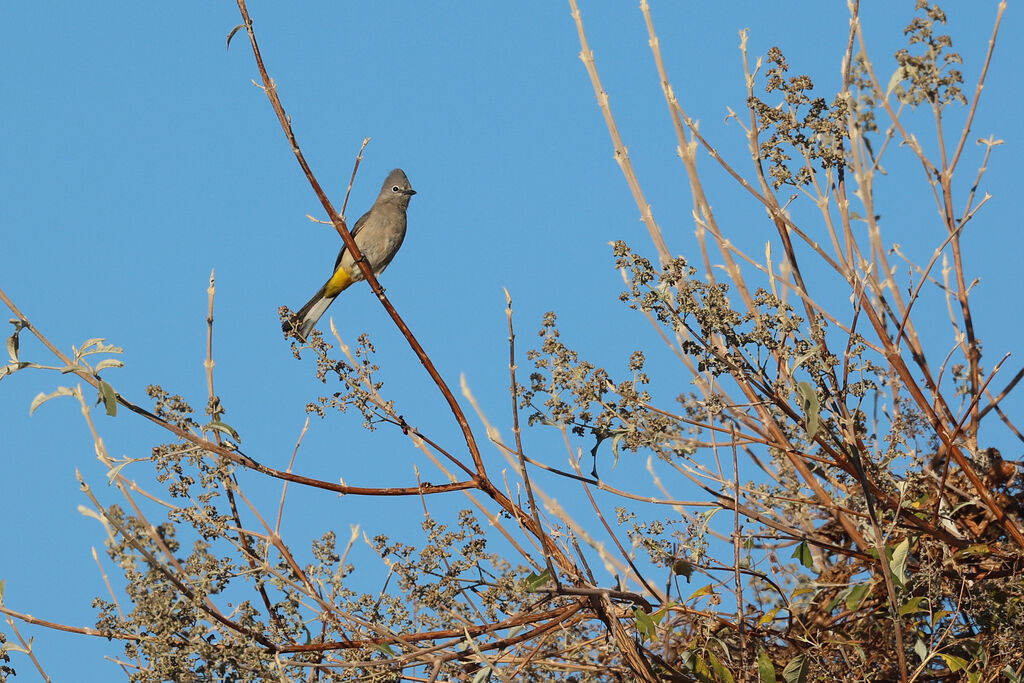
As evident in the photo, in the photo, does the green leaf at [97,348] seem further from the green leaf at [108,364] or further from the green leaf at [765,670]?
the green leaf at [765,670]

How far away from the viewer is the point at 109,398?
8.93 ft

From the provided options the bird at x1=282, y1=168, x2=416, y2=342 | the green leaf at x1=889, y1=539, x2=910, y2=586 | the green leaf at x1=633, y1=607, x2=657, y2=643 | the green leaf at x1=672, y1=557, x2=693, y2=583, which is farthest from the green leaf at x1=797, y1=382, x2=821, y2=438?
the bird at x1=282, y1=168, x2=416, y2=342

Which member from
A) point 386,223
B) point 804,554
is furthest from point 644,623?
point 386,223

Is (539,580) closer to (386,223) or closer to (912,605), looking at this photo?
(912,605)

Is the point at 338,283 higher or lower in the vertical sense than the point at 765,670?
higher

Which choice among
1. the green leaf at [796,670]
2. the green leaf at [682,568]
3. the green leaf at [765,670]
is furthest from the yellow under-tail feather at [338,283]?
the green leaf at [796,670]

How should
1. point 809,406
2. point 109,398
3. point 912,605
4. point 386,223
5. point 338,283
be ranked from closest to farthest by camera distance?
point 809,406
point 109,398
point 912,605
point 338,283
point 386,223

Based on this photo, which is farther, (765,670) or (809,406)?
(765,670)

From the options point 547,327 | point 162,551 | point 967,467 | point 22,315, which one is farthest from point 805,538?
point 22,315

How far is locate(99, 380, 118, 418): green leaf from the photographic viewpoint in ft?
8.87

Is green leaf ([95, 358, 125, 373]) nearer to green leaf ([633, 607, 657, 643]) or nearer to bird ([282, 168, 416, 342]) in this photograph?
green leaf ([633, 607, 657, 643])

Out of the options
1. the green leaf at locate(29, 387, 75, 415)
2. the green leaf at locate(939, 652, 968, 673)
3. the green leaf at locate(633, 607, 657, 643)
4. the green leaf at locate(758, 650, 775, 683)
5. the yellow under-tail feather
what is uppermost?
the yellow under-tail feather

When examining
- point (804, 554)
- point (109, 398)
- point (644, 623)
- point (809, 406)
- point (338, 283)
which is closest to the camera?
point (809, 406)

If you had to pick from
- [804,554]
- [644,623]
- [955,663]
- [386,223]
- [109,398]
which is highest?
[386,223]
